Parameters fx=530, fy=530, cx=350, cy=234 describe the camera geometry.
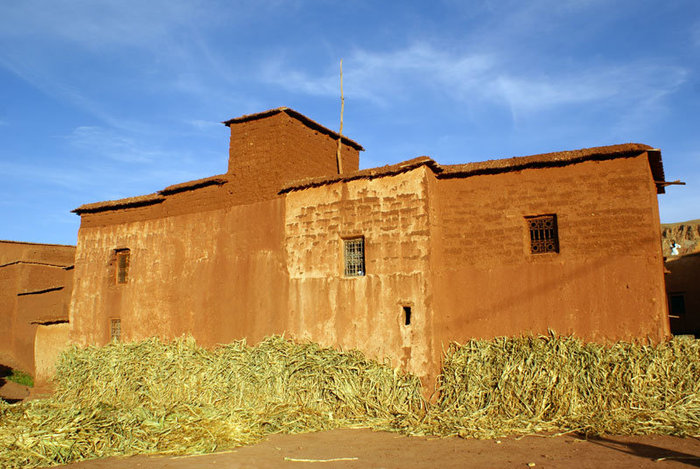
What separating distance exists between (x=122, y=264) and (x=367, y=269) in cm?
862

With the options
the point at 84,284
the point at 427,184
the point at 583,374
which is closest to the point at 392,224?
the point at 427,184

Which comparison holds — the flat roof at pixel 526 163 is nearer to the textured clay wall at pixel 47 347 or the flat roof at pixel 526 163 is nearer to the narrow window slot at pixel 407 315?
the narrow window slot at pixel 407 315

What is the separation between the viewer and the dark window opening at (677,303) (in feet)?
69.6

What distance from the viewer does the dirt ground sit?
7.20 metres

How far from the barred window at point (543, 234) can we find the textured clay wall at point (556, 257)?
16cm

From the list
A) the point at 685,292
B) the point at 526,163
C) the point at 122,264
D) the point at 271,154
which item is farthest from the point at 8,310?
the point at 685,292

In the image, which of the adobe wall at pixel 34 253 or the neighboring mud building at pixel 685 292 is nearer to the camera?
the neighboring mud building at pixel 685 292

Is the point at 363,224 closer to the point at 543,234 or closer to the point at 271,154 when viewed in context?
the point at 271,154

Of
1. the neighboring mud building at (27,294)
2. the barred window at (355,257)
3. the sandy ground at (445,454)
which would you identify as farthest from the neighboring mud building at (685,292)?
the neighboring mud building at (27,294)

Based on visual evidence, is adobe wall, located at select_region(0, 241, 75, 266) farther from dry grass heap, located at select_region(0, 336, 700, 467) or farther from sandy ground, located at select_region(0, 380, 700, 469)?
sandy ground, located at select_region(0, 380, 700, 469)

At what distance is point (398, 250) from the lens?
37.7ft

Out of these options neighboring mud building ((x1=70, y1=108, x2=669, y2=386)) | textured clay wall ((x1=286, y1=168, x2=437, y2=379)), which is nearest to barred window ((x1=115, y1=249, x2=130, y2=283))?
neighboring mud building ((x1=70, y1=108, x2=669, y2=386))

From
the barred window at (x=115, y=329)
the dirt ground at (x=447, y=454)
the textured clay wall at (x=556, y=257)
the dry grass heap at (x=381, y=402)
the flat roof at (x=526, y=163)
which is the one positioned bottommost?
the dirt ground at (x=447, y=454)

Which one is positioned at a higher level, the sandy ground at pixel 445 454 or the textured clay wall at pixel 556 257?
the textured clay wall at pixel 556 257
